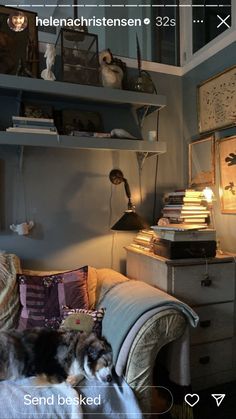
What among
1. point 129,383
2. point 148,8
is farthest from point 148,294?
point 148,8

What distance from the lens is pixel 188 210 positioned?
1.89 m

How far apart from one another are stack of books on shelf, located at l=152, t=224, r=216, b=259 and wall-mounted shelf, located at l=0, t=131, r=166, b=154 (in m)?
0.52

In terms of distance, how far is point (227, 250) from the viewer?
1927 millimetres

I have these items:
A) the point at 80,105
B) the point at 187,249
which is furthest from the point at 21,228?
the point at 187,249

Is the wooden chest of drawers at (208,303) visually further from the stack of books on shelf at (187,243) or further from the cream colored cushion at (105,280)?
the cream colored cushion at (105,280)

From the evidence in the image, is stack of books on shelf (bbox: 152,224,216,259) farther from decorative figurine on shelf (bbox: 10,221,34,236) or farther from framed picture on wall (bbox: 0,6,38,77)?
framed picture on wall (bbox: 0,6,38,77)

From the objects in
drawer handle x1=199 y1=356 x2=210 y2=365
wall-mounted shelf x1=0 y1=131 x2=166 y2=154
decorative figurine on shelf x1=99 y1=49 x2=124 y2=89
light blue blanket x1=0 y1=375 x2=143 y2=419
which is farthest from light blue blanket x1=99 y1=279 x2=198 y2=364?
decorative figurine on shelf x1=99 y1=49 x2=124 y2=89

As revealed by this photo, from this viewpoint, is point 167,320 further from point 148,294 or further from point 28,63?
point 28,63

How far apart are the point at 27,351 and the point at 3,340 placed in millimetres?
120

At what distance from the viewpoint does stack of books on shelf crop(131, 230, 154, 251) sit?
1911 millimetres

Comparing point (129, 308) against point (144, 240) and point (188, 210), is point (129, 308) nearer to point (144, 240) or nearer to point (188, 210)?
point (144, 240)

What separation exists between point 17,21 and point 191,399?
2.17 m

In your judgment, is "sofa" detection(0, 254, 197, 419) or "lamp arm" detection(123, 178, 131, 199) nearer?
"sofa" detection(0, 254, 197, 419)

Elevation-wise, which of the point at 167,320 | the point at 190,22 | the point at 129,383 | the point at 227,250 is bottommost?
the point at 129,383
